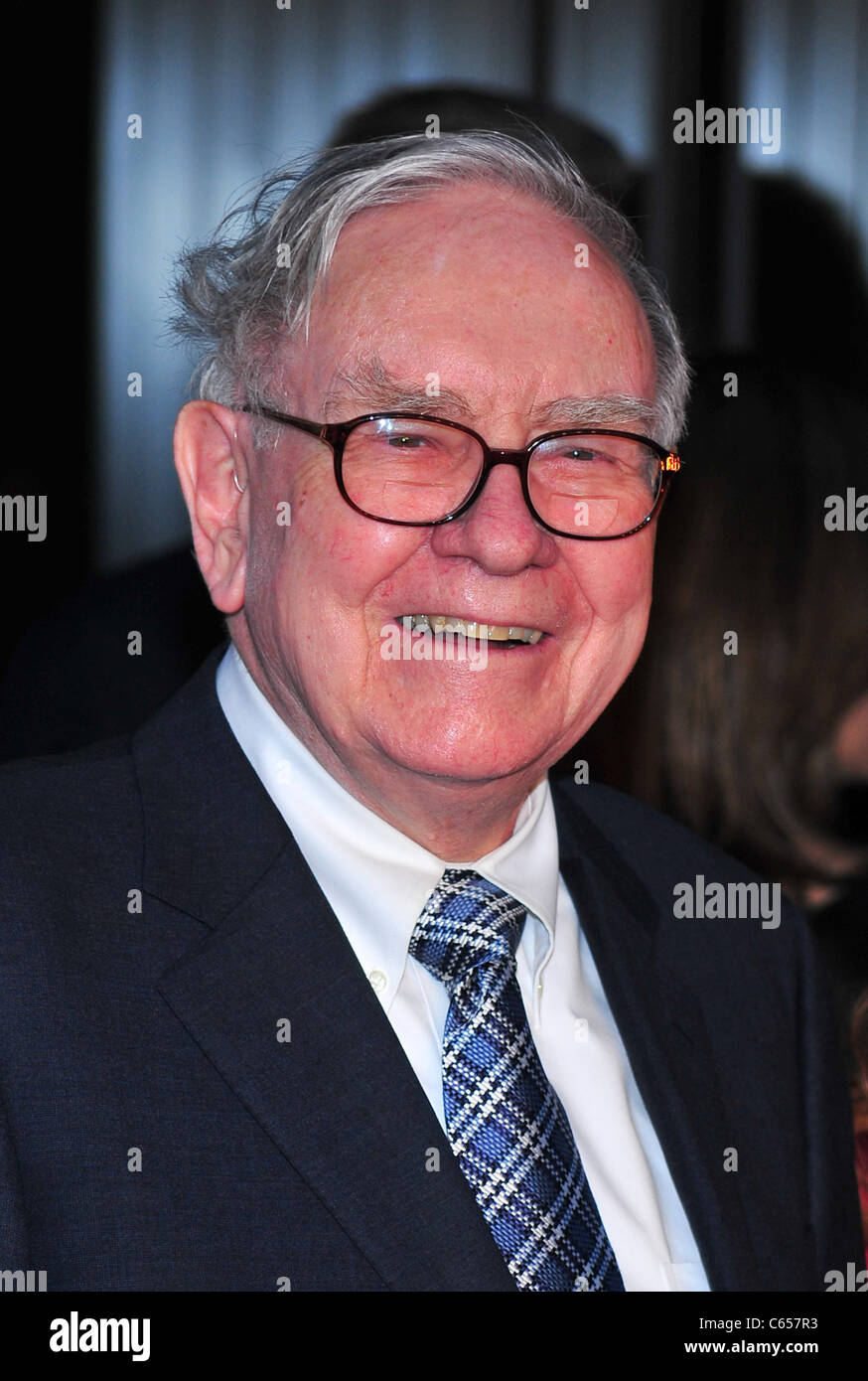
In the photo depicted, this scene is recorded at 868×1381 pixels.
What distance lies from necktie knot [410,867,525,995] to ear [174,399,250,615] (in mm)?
343

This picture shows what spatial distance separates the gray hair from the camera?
4.62 ft

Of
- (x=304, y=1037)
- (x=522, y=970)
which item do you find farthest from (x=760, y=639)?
(x=304, y=1037)

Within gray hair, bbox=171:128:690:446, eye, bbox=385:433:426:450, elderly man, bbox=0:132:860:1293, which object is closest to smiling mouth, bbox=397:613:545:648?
elderly man, bbox=0:132:860:1293

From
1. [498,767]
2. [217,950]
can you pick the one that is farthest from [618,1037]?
[217,950]

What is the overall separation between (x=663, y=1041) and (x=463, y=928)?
296mm

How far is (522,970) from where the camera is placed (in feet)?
4.78

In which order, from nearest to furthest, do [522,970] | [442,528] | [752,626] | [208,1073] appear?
[208,1073], [442,528], [522,970], [752,626]

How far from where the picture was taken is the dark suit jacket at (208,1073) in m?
1.17

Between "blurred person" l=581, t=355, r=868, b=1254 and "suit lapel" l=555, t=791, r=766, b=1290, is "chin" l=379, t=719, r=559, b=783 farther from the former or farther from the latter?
"blurred person" l=581, t=355, r=868, b=1254

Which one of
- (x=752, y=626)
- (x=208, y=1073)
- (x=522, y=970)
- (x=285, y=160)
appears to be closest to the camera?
(x=208, y=1073)

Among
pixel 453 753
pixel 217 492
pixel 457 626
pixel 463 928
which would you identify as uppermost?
pixel 217 492

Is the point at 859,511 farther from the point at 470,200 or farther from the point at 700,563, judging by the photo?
the point at 470,200

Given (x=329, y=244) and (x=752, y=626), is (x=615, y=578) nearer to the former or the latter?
(x=329, y=244)
